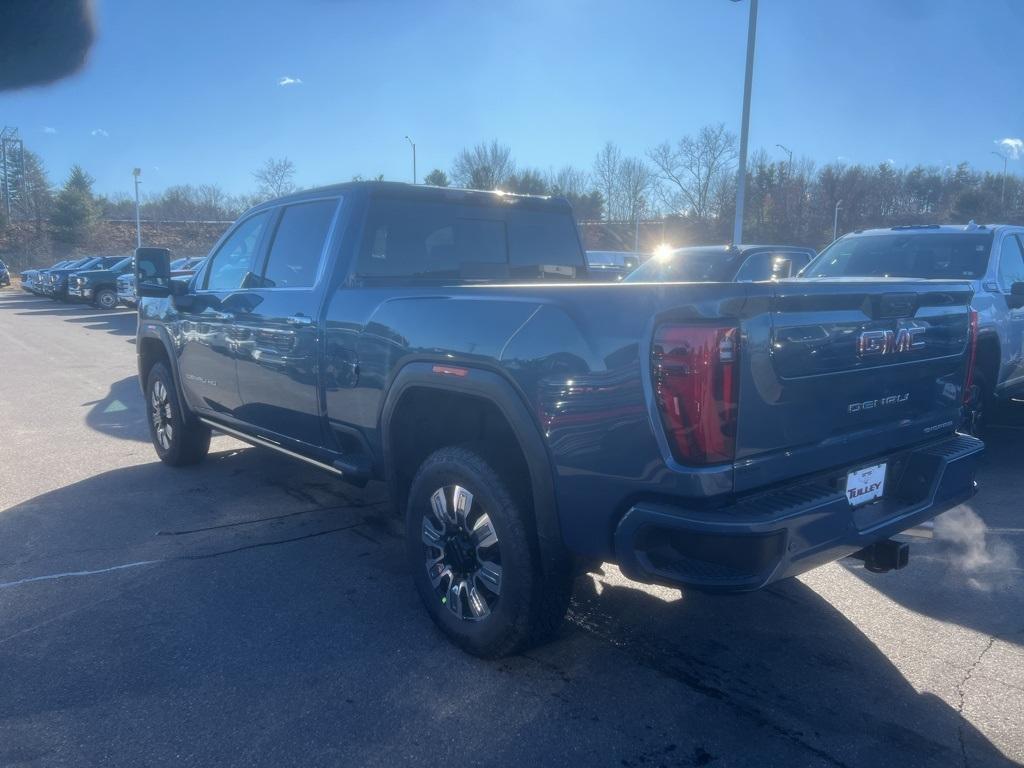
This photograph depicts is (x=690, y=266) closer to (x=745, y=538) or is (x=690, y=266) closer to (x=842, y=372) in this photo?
(x=842, y=372)

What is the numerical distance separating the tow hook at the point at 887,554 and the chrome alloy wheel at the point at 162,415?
5.28 metres

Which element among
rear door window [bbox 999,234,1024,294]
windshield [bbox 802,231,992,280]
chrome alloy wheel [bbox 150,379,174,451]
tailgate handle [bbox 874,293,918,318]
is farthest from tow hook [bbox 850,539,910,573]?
chrome alloy wheel [bbox 150,379,174,451]

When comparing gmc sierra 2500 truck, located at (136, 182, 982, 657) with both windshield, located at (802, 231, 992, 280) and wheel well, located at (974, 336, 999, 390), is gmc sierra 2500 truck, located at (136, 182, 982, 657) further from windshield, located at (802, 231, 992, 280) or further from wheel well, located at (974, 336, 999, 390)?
windshield, located at (802, 231, 992, 280)

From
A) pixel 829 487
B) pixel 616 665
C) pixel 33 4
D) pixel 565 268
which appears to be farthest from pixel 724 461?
pixel 33 4

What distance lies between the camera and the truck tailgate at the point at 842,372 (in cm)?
287

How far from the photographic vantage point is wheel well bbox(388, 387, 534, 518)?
11.6 ft

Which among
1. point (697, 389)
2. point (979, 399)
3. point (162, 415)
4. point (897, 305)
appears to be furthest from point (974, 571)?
point (162, 415)

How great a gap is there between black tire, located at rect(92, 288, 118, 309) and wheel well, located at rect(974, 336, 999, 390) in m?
25.6

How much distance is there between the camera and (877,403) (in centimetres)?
335

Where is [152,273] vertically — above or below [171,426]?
above

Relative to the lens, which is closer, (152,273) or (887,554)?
(887,554)

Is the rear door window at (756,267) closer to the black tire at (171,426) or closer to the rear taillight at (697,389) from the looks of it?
the black tire at (171,426)

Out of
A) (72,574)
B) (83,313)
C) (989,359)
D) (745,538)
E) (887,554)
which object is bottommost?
(83,313)

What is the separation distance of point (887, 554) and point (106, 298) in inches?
1084
